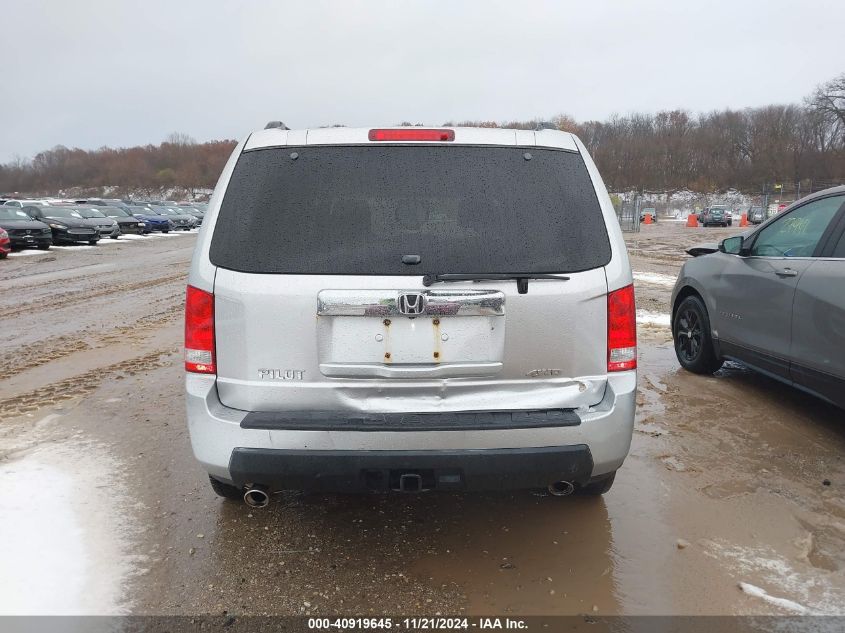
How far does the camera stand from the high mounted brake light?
287 centimetres

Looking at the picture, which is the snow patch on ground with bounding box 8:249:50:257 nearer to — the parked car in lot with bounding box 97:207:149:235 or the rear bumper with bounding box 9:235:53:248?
the rear bumper with bounding box 9:235:53:248

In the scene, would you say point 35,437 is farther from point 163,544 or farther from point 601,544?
point 601,544

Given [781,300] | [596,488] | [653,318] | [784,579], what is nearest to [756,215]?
[653,318]

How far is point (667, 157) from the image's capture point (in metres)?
101

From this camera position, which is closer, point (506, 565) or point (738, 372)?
point (506, 565)

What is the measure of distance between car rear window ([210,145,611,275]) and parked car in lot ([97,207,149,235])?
34733mm

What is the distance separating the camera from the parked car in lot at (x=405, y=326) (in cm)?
258

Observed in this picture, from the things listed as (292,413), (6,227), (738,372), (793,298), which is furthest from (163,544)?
(6,227)

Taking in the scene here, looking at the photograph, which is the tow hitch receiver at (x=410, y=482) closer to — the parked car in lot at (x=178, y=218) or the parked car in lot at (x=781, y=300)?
the parked car in lot at (x=781, y=300)

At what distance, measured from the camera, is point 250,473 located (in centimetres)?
259

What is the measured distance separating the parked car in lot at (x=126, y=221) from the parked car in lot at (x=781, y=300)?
110ft

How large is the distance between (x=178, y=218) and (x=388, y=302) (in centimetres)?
4255

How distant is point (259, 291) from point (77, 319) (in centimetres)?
795

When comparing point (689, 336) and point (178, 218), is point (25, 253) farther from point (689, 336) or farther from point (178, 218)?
point (689, 336)
